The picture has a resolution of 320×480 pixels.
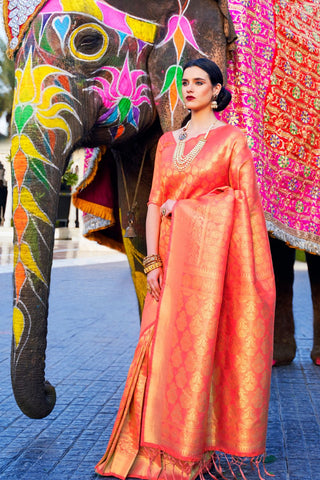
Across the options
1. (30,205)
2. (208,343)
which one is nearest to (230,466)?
(208,343)

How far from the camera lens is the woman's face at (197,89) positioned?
2473 millimetres

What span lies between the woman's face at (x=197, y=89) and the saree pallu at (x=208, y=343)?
1.09 feet

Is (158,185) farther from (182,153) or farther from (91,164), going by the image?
(91,164)

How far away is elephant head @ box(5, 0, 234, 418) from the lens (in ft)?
8.13

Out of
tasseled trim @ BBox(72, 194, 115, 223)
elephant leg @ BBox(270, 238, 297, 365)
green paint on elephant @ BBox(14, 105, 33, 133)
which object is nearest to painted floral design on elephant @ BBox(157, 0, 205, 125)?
green paint on elephant @ BBox(14, 105, 33, 133)

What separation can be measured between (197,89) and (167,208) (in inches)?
18.0

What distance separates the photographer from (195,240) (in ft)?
7.89

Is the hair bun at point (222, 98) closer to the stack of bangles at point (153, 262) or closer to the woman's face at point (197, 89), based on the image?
the woman's face at point (197, 89)

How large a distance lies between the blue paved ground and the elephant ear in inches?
57.9

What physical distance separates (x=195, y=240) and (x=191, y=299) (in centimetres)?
21

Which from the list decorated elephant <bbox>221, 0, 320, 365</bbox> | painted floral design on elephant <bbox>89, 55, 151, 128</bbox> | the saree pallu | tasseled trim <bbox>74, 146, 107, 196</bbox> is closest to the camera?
the saree pallu

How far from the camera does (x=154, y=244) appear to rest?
8.48 feet

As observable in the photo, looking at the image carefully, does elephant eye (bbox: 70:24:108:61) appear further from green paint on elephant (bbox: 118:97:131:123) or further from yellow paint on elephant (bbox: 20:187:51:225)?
yellow paint on elephant (bbox: 20:187:51:225)

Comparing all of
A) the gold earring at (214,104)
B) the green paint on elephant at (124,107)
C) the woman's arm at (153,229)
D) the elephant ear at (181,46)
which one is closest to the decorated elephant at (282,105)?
the elephant ear at (181,46)
